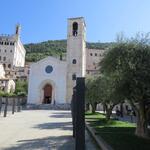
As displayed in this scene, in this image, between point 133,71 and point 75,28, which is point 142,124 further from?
point 75,28

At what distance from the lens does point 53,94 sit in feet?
213

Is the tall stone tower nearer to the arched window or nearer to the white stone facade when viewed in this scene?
the arched window

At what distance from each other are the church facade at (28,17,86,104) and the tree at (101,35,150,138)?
153 ft

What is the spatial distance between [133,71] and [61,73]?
52.2m

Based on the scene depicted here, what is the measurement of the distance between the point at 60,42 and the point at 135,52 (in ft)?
529

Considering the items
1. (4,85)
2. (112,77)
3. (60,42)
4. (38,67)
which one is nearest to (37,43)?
(60,42)

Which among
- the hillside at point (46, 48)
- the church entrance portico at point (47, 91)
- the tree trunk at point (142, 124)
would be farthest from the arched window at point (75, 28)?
the hillside at point (46, 48)

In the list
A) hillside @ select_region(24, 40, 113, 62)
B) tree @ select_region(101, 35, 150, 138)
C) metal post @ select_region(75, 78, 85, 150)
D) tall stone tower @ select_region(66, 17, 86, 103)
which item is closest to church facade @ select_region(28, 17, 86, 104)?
tall stone tower @ select_region(66, 17, 86, 103)

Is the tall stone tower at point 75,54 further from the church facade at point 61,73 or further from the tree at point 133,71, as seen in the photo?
the tree at point 133,71

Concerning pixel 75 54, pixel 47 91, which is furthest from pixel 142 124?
pixel 47 91

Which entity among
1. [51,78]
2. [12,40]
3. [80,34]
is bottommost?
[51,78]

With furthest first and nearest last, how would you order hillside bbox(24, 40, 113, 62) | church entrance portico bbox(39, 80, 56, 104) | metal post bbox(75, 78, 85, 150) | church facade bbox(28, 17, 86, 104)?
hillside bbox(24, 40, 113, 62)
church entrance portico bbox(39, 80, 56, 104)
church facade bbox(28, 17, 86, 104)
metal post bbox(75, 78, 85, 150)

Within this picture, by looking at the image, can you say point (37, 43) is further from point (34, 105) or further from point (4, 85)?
point (34, 105)

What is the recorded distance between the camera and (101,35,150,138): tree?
1325 centimetres
